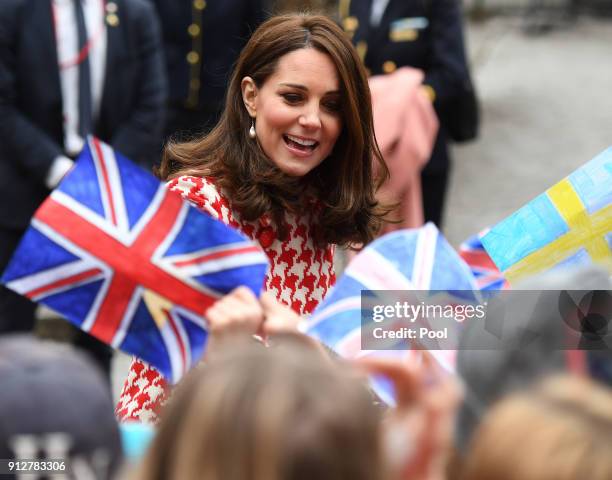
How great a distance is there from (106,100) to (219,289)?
2.50 m

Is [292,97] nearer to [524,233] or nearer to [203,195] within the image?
[203,195]

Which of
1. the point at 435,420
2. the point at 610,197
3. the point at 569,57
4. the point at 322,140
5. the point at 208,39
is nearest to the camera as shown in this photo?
the point at 435,420

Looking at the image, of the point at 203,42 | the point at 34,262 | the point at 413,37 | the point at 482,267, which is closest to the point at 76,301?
the point at 34,262

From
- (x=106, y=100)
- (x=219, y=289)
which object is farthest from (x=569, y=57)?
(x=219, y=289)

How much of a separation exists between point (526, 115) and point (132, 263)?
7.70m

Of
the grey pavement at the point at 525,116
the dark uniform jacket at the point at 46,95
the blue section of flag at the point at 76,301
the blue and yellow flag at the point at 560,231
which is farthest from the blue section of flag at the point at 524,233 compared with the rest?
the grey pavement at the point at 525,116

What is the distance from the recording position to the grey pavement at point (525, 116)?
27.8 ft

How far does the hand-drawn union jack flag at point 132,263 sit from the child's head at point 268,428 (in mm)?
966

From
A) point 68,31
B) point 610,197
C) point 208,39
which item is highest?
point 610,197

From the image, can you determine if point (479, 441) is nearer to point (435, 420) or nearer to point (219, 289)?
point (435, 420)

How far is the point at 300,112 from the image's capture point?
353 cm

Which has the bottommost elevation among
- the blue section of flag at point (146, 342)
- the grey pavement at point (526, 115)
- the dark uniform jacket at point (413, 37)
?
the grey pavement at point (526, 115)

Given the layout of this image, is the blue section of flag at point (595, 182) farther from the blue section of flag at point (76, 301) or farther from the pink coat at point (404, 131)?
the pink coat at point (404, 131)

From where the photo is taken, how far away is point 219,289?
107 inches
